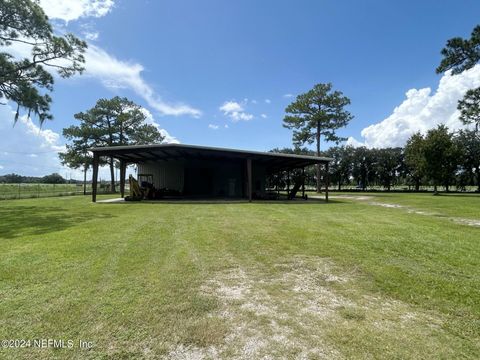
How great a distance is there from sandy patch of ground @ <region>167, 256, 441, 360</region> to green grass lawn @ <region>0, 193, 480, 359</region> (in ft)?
0.04

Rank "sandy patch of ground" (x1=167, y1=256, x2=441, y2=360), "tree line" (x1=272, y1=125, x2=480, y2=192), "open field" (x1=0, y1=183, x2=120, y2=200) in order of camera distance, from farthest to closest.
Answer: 1. "tree line" (x1=272, y1=125, x2=480, y2=192)
2. "open field" (x1=0, y1=183, x2=120, y2=200)
3. "sandy patch of ground" (x1=167, y1=256, x2=441, y2=360)

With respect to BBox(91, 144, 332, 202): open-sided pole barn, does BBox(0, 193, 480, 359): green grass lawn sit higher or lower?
lower

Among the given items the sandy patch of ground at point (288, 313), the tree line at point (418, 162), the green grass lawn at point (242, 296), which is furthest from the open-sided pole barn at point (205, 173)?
the sandy patch of ground at point (288, 313)

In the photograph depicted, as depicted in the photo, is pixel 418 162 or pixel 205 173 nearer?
pixel 205 173

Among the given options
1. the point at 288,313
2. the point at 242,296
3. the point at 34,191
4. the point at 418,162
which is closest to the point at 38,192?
the point at 34,191

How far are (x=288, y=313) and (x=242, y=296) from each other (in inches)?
24.1

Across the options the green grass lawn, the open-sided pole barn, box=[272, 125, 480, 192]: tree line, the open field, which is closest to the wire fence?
the open field

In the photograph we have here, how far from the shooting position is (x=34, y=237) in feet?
20.5

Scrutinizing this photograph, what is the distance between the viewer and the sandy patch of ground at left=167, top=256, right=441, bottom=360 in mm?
2236

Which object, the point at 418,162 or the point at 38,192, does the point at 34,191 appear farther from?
the point at 418,162

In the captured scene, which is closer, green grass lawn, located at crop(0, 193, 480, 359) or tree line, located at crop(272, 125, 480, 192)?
green grass lawn, located at crop(0, 193, 480, 359)

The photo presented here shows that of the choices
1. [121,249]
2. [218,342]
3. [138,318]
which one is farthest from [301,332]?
[121,249]

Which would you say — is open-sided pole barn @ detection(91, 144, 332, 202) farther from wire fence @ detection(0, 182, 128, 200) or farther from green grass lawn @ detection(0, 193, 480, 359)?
green grass lawn @ detection(0, 193, 480, 359)

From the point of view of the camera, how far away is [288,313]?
2.86 meters
